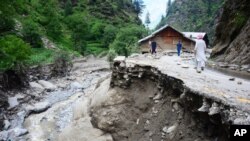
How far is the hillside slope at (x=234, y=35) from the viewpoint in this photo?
20.0 m

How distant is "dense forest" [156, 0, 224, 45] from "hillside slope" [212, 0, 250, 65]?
69118 mm

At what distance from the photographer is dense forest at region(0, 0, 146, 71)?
28522mm

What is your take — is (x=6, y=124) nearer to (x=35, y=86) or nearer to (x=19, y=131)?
(x=19, y=131)

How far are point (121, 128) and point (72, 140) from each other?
2776mm

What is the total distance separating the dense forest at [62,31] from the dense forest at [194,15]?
20.6 m

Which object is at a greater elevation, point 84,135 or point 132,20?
point 132,20

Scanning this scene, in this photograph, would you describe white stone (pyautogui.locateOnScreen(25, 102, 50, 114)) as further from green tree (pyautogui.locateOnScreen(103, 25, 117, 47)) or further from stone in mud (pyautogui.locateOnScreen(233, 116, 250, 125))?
green tree (pyautogui.locateOnScreen(103, 25, 117, 47))

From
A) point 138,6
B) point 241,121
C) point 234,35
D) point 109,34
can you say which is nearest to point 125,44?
point 109,34

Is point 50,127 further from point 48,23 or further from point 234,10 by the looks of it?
point 48,23

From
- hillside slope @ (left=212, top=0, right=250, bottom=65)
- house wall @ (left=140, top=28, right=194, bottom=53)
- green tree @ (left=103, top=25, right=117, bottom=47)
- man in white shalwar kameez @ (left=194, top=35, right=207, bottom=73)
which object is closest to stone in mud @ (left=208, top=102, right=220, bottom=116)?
man in white shalwar kameez @ (left=194, top=35, right=207, bottom=73)

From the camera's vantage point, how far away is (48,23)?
68312 mm

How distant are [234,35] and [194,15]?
9550 centimetres

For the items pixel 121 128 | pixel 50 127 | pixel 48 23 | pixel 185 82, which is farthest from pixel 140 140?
pixel 48 23

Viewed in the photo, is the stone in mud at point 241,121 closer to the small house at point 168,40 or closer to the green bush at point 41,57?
the small house at point 168,40
